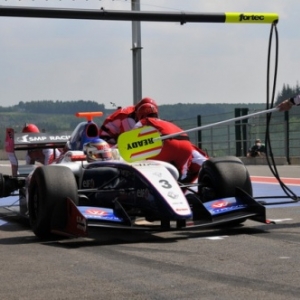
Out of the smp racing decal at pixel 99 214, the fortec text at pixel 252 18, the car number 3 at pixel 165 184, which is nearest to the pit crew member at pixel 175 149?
the fortec text at pixel 252 18

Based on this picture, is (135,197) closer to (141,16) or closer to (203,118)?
(141,16)

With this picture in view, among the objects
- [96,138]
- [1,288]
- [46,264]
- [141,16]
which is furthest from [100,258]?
[141,16]

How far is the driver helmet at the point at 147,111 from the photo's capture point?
9.91 meters

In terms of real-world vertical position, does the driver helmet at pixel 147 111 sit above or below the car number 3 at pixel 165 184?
above

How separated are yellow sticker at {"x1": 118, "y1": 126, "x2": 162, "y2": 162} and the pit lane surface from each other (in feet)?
2.98

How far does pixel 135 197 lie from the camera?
8.02 meters

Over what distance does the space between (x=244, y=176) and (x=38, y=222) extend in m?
2.28

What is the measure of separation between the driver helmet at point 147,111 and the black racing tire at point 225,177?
4.59 ft

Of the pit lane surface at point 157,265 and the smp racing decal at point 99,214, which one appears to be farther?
the smp racing decal at point 99,214

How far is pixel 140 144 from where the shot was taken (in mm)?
8742

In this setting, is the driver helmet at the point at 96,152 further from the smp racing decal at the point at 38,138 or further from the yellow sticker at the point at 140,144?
the smp racing decal at the point at 38,138

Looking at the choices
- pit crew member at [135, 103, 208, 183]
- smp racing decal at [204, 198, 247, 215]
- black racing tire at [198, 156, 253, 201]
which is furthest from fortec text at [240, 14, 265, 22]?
smp racing decal at [204, 198, 247, 215]

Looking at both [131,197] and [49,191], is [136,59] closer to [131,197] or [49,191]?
[131,197]

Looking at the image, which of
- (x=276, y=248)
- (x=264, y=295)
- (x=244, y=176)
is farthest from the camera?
(x=244, y=176)
